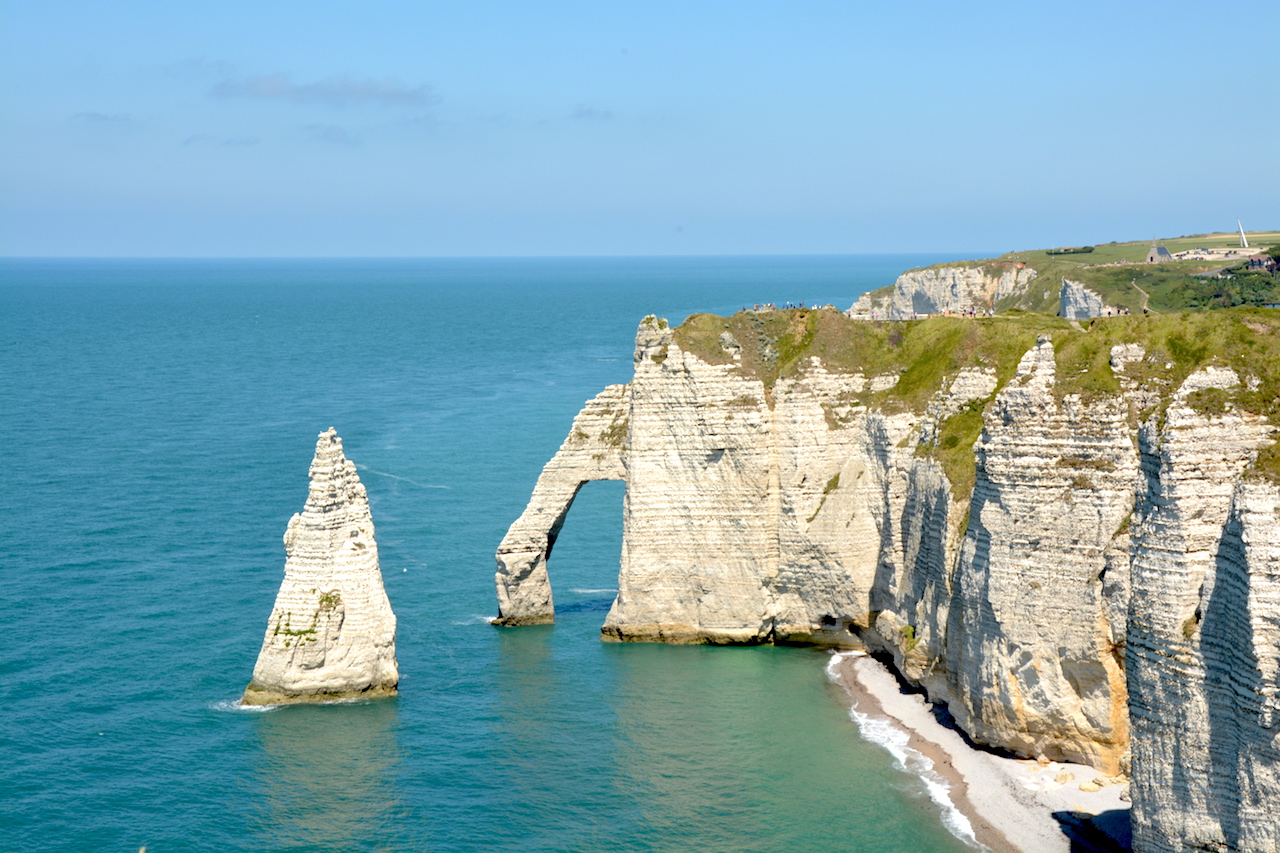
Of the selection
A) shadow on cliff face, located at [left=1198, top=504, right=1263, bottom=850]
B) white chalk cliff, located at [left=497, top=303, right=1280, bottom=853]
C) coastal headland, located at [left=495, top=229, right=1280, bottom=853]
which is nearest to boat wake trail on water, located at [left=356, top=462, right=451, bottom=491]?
coastal headland, located at [left=495, top=229, right=1280, bottom=853]

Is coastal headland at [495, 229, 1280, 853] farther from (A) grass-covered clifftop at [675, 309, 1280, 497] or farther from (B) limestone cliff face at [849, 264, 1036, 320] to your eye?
(B) limestone cliff face at [849, 264, 1036, 320]

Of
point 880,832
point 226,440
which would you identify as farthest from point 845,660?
point 226,440

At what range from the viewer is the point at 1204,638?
2877 cm

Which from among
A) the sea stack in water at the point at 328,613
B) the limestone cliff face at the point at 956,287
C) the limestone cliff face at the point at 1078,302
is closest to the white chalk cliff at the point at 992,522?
the sea stack in water at the point at 328,613

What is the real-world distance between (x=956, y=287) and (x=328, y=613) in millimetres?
76464

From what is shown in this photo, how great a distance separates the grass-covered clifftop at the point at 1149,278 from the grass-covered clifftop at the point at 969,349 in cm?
2437

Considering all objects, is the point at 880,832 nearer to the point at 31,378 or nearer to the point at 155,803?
the point at 155,803

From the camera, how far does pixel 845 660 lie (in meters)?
54.3

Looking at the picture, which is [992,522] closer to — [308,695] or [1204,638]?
[1204,638]

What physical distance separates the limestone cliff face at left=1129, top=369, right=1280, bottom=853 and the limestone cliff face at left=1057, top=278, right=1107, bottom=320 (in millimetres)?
55380

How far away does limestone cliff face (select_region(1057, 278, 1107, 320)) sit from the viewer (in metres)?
85.1

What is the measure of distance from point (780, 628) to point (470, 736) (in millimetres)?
16454

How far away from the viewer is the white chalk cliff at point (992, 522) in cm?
Answer: 2914

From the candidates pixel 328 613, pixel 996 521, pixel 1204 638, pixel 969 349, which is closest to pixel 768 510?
pixel 969 349
